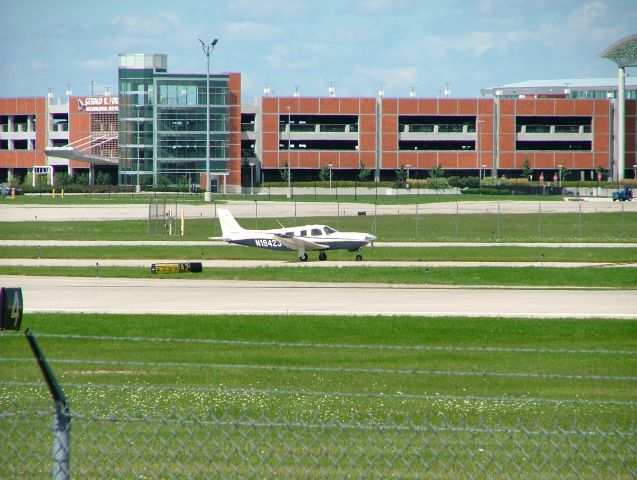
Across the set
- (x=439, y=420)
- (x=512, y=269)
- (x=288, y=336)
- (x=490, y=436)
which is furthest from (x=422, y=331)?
(x=512, y=269)

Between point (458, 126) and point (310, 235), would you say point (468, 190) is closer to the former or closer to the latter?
point (458, 126)

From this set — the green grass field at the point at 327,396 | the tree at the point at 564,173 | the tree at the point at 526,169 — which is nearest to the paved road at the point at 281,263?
the green grass field at the point at 327,396

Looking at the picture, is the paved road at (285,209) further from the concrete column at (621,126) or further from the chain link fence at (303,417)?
the chain link fence at (303,417)

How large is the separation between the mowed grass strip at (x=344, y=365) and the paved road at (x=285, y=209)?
62.2 m

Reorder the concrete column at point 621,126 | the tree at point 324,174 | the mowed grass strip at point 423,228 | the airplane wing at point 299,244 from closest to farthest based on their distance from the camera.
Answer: the airplane wing at point 299,244
the mowed grass strip at point 423,228
the concrete column at point 621,126
the tree at point 324,174

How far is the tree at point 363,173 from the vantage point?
150m

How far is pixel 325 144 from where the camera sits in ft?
504

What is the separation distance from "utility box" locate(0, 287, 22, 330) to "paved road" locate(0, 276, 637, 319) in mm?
19063

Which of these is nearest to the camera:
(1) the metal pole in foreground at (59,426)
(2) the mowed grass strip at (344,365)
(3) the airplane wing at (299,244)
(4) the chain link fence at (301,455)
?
(1) the metal pole in foreground at (59,426)

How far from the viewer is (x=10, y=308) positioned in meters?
7.83

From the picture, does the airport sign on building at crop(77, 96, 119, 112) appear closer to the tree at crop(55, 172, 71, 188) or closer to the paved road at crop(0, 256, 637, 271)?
the tree at crop(55, 172, 71, 188)

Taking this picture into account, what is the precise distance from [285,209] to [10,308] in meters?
92.6

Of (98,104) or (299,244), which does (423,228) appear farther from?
(98,104)

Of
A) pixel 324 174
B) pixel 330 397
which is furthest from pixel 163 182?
pixel 330 397
